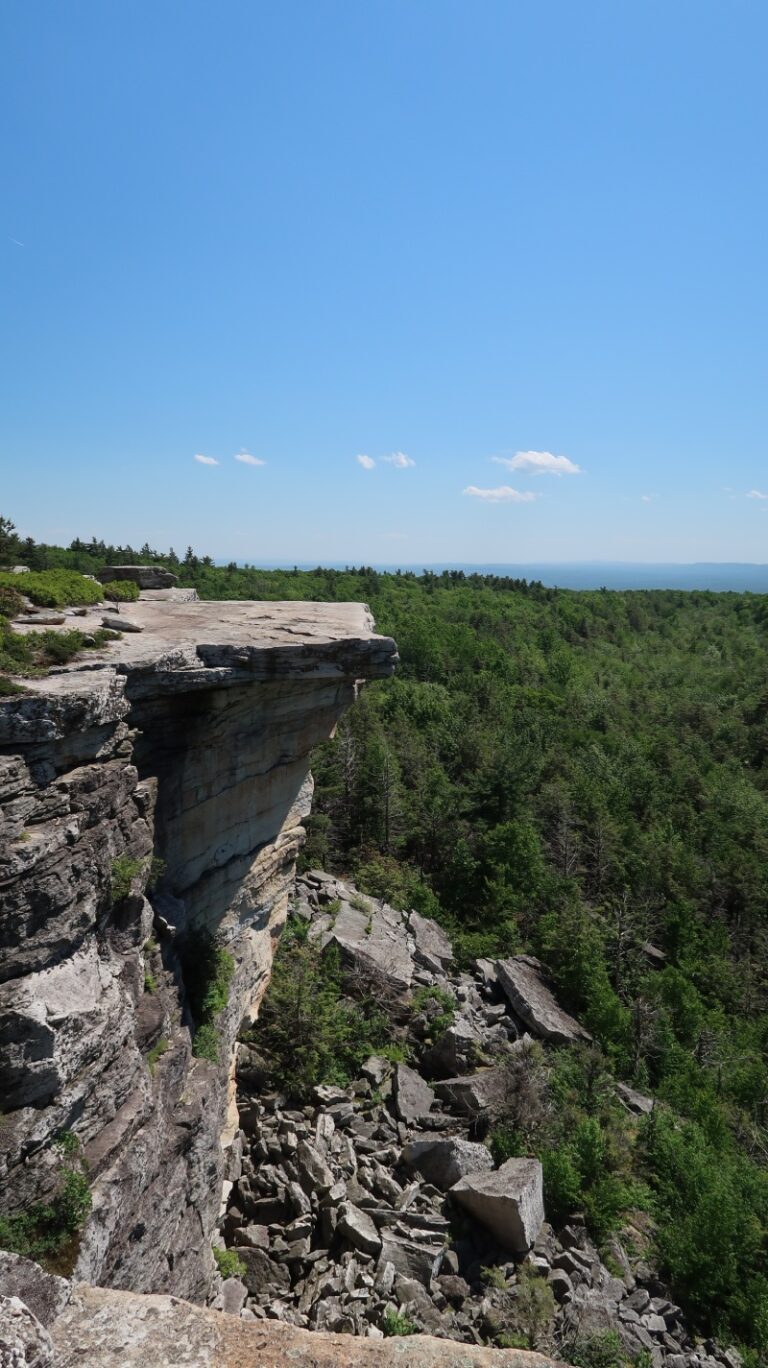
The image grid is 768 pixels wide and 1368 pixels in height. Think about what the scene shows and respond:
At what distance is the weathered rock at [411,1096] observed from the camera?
1827 centimetres

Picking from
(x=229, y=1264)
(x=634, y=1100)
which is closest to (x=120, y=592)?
(x=229, y=1264)

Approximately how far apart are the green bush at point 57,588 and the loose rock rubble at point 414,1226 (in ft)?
40.3

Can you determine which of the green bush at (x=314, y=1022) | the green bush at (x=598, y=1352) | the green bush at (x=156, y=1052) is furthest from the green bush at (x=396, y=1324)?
the green bush at (x=156, y=1052)

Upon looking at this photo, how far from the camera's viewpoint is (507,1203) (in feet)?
50.7

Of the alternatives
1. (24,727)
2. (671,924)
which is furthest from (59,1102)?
(671,924)

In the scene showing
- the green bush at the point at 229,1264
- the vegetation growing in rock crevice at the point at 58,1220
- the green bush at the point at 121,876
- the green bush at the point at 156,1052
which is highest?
the green bush at the point at 121,876

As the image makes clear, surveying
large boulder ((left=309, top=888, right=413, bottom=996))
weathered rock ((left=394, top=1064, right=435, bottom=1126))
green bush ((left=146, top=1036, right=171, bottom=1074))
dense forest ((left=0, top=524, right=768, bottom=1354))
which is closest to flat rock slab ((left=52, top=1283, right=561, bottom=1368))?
green bush ((left=146, top=1036, right=171, bottom=1074))

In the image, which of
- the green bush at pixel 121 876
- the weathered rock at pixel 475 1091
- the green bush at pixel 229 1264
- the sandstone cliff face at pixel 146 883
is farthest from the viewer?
the weathered rock at pixel 475 1091

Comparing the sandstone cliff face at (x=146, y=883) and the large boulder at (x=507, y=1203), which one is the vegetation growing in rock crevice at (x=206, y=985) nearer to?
the sandstone cliff face at (x=146, y=883)

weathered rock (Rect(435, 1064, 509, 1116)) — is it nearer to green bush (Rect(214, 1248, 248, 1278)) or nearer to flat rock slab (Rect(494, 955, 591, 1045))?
flat rock slab (Rect(494, 955, 591, 1045))

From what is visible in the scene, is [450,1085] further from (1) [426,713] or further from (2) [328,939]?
(1) [426,713]

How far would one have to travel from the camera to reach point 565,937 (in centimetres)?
2881

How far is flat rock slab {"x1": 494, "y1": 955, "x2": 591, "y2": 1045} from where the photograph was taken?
24125mm

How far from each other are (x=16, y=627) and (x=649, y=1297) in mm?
20256
